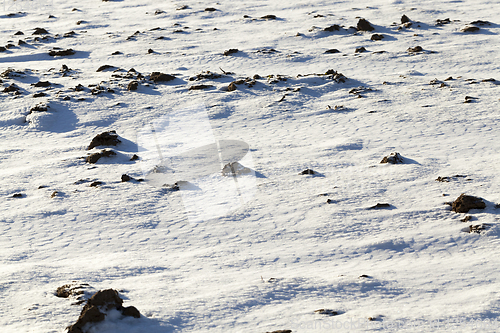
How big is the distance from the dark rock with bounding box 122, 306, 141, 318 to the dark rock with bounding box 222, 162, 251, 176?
3.12 meters

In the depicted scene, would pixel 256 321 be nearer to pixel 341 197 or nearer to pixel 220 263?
pixel 220 263

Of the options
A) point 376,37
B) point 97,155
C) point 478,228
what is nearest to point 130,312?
point 478,228

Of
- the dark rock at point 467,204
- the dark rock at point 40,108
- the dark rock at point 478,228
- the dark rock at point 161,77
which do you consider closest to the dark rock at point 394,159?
the dark rock at point 467,204

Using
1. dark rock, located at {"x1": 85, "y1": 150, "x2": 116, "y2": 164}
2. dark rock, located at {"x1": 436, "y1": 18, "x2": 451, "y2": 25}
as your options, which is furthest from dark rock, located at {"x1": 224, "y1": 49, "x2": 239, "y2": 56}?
dark rock, located at {"x1": 436, "y1": 18, "x2": 451, "y2": 25}

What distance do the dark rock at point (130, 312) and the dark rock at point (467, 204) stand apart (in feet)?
11.6

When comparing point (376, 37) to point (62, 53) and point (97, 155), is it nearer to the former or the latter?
point (97, 155)

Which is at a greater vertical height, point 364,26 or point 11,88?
point 364,26

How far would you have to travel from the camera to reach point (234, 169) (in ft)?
21.0

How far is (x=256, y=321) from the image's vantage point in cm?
339

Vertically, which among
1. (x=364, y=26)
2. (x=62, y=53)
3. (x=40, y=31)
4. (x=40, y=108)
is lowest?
(x=40, y=108)

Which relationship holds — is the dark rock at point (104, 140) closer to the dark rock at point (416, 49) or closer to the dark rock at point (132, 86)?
the dark rock at point (132, 86)

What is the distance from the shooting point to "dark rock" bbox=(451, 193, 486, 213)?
4.87 meters

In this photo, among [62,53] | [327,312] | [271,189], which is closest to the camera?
[327,312]

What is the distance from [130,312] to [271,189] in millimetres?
2917
